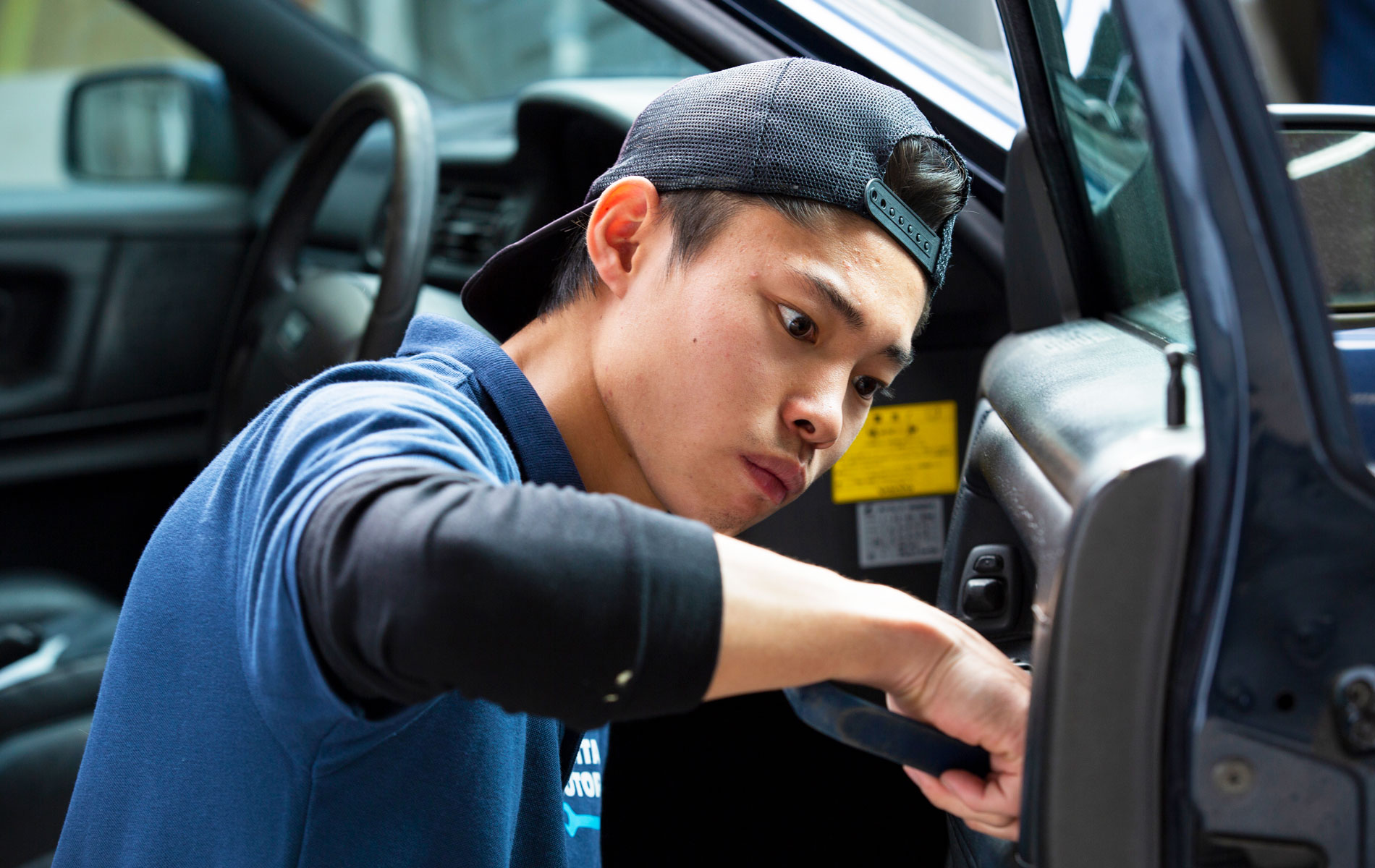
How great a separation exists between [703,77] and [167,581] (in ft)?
1.93

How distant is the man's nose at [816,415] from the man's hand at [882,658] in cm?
23

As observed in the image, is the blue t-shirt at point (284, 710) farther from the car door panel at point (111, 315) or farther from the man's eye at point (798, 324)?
the car door panel at point (111, 315)

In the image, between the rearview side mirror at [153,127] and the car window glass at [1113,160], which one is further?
the rearview side mirror at [153,127]

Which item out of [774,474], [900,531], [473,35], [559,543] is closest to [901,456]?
[900,531]

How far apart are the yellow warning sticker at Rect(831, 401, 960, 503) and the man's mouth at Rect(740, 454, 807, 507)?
0.52 metres

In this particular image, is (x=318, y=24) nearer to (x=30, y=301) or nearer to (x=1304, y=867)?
(x=30, y=301)

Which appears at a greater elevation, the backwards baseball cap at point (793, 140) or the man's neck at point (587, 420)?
the backwards baseball cap at point (793, 140)

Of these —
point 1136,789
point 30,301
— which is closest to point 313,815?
point 1136,789

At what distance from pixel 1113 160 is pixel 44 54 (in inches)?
255

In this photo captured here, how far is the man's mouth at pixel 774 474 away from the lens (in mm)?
897

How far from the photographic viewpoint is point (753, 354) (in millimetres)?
870

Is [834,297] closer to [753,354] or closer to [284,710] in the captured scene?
[753,354]

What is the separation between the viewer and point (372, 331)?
1.46 metres

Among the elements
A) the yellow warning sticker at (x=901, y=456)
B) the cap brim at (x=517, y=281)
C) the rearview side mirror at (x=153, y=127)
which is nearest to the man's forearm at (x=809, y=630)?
the cap brim at (x=517, y=281)
